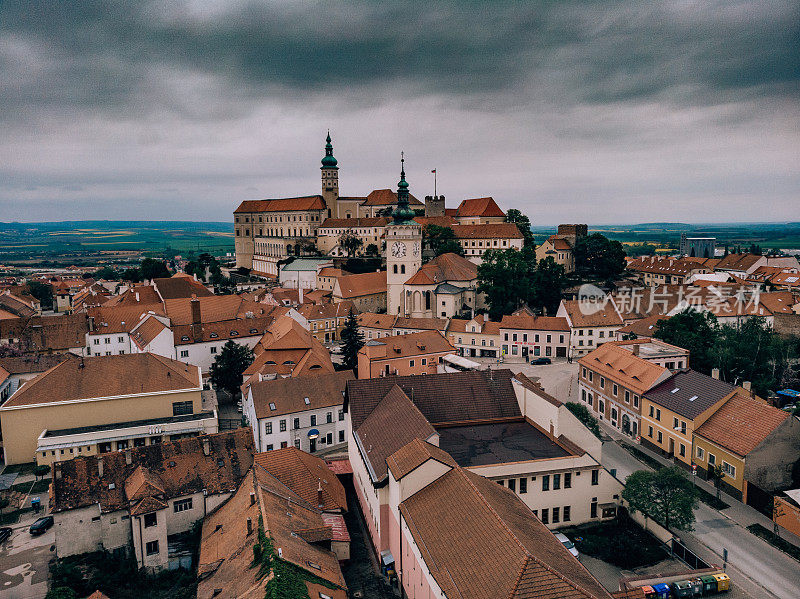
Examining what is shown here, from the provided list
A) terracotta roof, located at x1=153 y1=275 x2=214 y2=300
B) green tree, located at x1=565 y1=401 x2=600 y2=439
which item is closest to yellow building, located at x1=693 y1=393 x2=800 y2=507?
green tree, located at x1=565 y1=401 x2=600 y2=439

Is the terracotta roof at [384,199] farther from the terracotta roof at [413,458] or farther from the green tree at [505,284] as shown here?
the terracotta roof at [413,458]

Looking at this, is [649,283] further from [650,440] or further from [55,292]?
[55,292]

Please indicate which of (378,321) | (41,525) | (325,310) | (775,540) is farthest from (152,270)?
(775,540)

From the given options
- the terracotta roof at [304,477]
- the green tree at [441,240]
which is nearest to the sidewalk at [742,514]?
the terracotta roof at [304,477]

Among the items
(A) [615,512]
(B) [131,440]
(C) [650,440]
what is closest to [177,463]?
(B) [131,440]

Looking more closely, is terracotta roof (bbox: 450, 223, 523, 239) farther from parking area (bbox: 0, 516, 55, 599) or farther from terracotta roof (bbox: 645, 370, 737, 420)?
parking area (bbox: 0, 516, 55, 599)

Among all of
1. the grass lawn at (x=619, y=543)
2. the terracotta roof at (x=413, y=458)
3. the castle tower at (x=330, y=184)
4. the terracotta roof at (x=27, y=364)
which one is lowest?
the grass lawn at (x=619, y=543)
